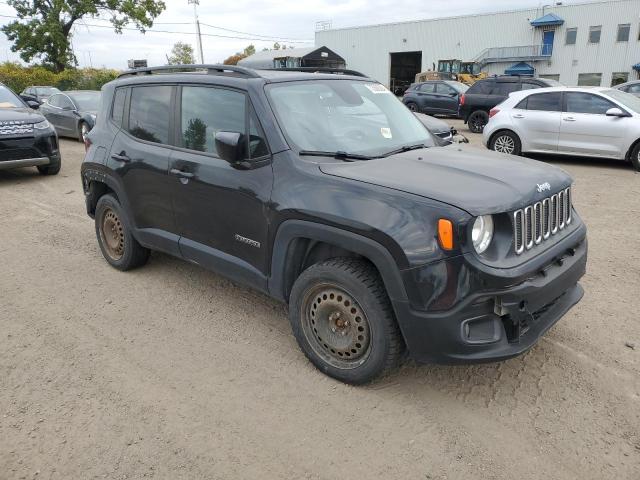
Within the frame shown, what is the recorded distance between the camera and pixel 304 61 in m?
36.0

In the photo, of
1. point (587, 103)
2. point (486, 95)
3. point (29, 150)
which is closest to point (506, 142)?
point (587, 103)

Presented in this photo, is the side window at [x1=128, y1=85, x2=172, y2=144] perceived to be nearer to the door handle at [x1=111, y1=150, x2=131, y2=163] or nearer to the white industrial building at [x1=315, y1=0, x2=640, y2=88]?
the door handle at [x1=111, y1=150, x2=131, y2=163]

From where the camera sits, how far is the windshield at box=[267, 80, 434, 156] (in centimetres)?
340

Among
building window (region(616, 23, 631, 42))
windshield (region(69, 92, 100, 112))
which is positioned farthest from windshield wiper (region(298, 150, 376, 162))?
building window (region(616, 23, 631, 42))

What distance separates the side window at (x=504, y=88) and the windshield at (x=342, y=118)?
11.9 m

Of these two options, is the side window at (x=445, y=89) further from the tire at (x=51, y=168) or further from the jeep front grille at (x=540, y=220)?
the jeep front grille at (x=540, y=220)

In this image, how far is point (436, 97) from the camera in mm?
19016

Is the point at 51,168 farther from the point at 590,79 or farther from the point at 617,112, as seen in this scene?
the point at 590,79

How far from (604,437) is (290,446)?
1654 mm

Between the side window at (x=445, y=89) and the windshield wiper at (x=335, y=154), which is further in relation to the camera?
the side window at (x=445, y=89)

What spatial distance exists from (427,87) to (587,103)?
1002 centimetres

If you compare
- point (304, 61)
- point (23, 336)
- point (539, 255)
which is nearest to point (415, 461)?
point (539, 255)

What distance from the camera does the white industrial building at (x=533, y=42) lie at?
3928 centimetres

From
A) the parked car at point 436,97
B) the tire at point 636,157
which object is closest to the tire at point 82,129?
the parked car at point 436,97
